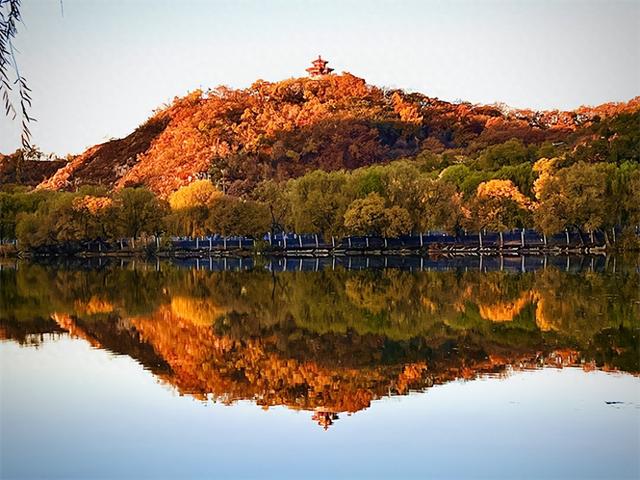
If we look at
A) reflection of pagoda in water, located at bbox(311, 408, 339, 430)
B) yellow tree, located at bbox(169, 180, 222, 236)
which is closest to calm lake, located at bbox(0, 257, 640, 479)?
reflection of pagoda in water, located at bbox(311, 408, 339, 430)

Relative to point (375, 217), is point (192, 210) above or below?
above

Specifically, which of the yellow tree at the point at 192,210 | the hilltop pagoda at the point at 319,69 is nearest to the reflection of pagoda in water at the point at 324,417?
the yellow tree at the point at 192,210

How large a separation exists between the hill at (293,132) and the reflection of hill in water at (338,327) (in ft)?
305

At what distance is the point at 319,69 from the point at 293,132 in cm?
3147

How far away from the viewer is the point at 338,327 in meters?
28.0

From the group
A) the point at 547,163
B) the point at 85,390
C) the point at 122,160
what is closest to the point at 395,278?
the point at 85,390

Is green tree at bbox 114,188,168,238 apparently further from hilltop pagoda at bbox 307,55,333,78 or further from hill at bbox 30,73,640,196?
hilltop pagoda at bbox 307,55,333,78

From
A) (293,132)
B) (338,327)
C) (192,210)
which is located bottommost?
(338,327)

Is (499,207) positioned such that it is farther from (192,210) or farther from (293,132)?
(293,132)

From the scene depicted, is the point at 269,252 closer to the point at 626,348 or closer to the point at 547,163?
the point at 547,163

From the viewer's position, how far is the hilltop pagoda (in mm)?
192500

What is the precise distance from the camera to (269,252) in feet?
277

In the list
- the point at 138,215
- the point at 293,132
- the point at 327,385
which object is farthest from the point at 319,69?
the point at 327,385

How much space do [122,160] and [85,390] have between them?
169m
